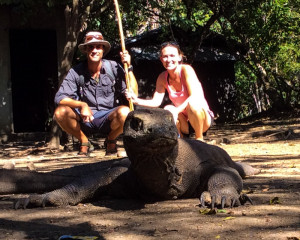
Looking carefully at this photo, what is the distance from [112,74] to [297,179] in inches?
103

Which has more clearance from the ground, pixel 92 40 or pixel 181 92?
pixel 92 40

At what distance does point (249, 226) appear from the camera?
8.39 feet

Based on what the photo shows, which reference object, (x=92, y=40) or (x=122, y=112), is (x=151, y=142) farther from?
(x=92, y=40)

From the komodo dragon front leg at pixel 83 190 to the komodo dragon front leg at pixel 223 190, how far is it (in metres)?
0.56

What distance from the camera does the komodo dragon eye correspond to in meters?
2.76

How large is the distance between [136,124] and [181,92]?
2.97m

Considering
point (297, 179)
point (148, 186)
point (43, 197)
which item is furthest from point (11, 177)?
point (297, 179)

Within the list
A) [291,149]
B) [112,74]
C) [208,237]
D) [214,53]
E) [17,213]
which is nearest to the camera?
[208,237]

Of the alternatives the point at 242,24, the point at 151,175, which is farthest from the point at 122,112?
the point at 242,24

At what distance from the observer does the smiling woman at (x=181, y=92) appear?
17.7ft

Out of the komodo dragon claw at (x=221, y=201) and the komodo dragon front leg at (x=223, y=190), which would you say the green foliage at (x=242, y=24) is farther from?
the komodo dragon claw at (x=221, y=201)

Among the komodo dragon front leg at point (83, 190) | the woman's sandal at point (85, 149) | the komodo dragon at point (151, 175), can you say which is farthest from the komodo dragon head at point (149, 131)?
the woman's sandal at point (85, 149)

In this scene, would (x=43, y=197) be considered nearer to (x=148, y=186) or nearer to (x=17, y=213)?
(x=17, y=213)

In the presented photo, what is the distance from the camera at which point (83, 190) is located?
3.54 m
